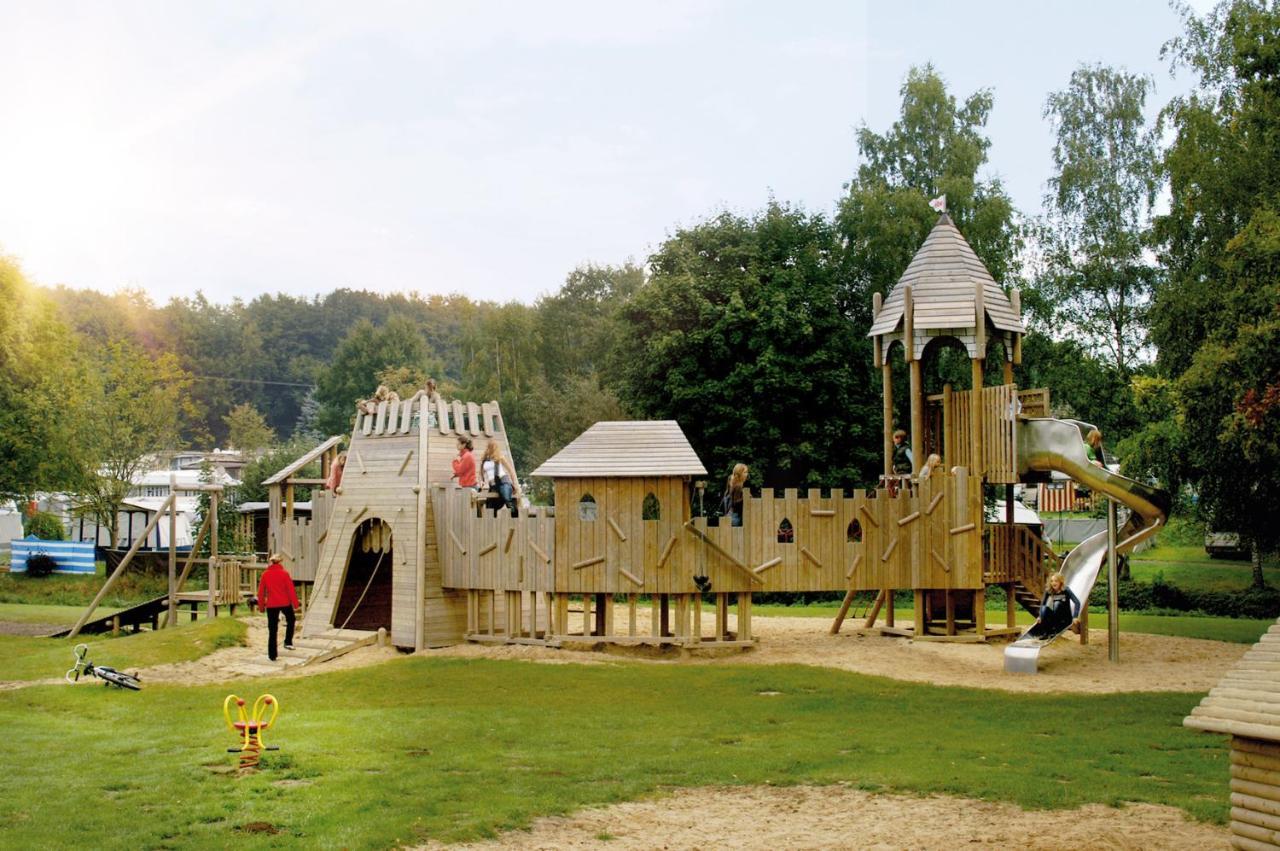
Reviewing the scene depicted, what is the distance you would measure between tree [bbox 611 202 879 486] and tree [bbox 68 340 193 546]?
2483 cm

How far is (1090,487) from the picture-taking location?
25.4 metres

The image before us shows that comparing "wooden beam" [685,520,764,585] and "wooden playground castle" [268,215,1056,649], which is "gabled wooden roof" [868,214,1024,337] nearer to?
"wooden playground castle" [268,215,1056,649]

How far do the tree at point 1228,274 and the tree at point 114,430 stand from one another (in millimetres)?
42237

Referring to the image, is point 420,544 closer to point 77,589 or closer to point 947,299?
point 947,299

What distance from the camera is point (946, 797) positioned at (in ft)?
44.9

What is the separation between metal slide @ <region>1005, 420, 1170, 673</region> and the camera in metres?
24.9

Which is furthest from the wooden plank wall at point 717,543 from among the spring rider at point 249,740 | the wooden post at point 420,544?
the spring rider at point 249,740

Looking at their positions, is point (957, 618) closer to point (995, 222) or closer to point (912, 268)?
point (912, 268)

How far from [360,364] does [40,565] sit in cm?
3748

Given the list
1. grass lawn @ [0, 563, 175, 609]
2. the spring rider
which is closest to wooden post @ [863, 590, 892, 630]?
the spring rider

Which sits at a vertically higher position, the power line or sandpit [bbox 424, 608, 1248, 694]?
the power line

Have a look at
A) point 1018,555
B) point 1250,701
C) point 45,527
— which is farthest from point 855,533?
point 45,527

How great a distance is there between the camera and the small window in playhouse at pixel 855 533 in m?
25.6

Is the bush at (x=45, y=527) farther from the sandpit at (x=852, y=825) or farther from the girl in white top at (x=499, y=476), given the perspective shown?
the sandpit at (x=852, y=825)
